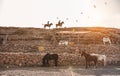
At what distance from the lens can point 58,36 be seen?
4225 cm

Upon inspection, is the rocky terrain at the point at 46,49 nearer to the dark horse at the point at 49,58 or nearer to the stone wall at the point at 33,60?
the stone wall at the point at 33,60

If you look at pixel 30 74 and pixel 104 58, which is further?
pixel 104 58

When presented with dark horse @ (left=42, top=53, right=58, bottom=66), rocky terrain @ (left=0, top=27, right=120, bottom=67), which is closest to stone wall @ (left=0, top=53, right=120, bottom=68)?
rocky terrain @ (left=0, top=27, right=120, bottom=67)

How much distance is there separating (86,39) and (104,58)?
11954 mm

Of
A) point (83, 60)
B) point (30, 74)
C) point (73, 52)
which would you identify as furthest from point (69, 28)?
point (30, 74)

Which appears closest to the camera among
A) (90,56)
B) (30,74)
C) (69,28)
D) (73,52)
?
(30,74)

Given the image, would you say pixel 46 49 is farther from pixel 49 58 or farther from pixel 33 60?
pixel 49 58

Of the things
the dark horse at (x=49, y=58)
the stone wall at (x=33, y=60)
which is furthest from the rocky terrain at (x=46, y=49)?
the dark horse at (x=49, y=58)

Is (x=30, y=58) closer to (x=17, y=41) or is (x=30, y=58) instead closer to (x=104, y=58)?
(x=104, y=58)

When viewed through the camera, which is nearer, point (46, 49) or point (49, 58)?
point (49, 58)

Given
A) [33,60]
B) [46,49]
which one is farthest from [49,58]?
[46,49]

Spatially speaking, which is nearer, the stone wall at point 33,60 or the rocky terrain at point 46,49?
the stone wall at point 33,60

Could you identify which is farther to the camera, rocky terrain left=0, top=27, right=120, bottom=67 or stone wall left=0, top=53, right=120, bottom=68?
rocky terrain left=0, top=27, right=120, bottom=67

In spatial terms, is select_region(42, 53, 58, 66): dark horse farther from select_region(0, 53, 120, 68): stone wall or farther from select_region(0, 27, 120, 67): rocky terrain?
select_region(0, 27, 120, 67): rocky terrain
